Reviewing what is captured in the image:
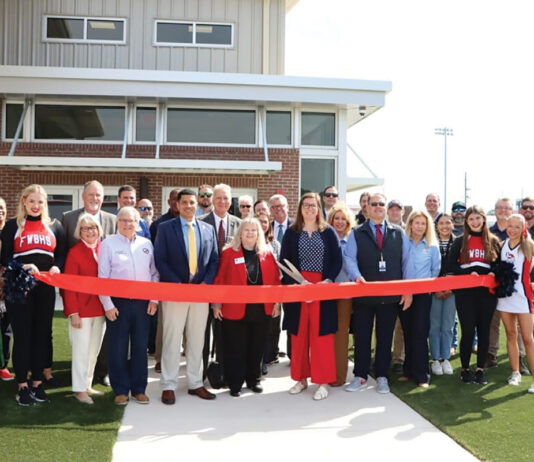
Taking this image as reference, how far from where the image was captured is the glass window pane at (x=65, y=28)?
13625 millimetres

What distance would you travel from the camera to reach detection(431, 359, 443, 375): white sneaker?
6215 millimetres

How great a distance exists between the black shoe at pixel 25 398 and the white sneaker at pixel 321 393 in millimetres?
2658

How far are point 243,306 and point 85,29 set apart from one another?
435 inches

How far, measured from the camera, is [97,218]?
5746 mm

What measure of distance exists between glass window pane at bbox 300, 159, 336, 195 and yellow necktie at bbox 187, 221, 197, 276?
303 inches

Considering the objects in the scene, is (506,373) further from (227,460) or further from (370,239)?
(227,460)

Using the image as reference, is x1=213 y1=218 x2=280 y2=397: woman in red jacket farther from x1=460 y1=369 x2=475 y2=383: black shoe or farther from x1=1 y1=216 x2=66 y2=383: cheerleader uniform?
x1=460 y1=369 x2=475 y2=383: black shoe

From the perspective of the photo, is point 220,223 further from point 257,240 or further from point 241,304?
point 241,304

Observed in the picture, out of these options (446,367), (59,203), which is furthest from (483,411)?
(59,203)

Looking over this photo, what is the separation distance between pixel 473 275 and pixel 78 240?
13.5 ft

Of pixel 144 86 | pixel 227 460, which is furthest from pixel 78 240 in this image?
pixel 144 86

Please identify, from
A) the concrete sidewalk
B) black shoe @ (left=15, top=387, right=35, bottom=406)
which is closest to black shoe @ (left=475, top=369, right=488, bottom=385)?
the concrete sidewalk

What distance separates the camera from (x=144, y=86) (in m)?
11.8

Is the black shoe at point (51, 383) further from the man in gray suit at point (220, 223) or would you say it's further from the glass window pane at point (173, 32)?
the glass window pane at point (173, 32)
